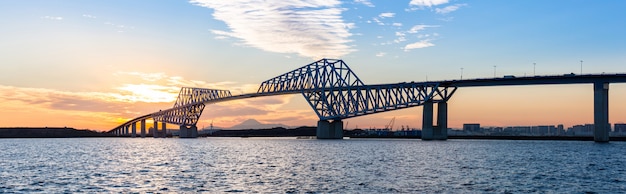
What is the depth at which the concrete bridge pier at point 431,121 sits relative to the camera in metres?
152

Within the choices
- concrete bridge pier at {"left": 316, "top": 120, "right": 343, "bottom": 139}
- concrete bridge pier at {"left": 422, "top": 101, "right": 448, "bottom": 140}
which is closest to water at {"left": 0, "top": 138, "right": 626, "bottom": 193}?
concrete bridge pier at {"left": 422, "top": 101, "right": 448, "bottom": 140}

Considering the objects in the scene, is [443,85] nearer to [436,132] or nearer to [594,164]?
[436,132]

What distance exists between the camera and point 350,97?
573 feet

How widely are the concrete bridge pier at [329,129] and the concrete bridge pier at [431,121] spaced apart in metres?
31.4

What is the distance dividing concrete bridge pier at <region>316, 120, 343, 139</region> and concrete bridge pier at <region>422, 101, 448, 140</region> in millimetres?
31397

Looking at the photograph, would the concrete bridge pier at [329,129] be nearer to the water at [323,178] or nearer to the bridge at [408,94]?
the bridge at [408,94]

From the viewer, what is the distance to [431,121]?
152 metres

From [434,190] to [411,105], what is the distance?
11983 centimetres

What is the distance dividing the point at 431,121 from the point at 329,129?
114 feet

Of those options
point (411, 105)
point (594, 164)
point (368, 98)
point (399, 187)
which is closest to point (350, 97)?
point (368, 98)

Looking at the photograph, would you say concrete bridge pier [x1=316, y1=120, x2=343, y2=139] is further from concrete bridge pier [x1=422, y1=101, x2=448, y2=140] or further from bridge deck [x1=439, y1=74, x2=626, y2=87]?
bridge deck [x1=439, y1=74, x2=626, y2=87]

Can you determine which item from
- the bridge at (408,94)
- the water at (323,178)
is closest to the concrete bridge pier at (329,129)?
the bridge at (408,94)

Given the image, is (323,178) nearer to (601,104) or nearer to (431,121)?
(601,104)

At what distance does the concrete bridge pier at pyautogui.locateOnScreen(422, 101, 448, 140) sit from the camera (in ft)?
500
